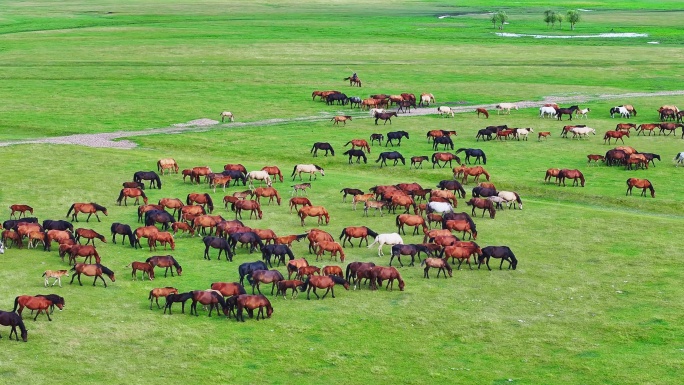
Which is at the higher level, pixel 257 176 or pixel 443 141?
pixel 443 141

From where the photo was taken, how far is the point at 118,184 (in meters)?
44.5

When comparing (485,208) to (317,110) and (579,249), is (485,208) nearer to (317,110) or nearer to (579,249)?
(579,249)

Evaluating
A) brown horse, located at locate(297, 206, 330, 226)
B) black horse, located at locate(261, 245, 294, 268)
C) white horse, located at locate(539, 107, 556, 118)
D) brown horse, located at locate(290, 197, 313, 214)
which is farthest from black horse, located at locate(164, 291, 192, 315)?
white horse, located at locate(539, 107, 556, 118)

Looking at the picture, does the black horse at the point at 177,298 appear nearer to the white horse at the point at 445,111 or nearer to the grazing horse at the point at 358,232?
the grazing horse at the point at 358,232

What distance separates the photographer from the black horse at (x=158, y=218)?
35.7 m

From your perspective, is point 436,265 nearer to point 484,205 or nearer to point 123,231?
point 484,205

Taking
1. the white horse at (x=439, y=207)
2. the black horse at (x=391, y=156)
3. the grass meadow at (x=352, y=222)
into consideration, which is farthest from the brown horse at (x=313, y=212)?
the black horse at (x=391, y=156)

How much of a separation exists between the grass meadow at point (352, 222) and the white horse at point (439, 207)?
162 centimetres

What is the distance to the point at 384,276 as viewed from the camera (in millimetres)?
28672

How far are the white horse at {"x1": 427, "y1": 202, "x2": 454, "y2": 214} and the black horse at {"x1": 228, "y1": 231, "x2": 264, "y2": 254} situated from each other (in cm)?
791

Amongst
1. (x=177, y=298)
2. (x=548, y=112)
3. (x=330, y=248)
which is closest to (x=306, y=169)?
(x=330, y=248)

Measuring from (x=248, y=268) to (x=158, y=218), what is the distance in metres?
7.55

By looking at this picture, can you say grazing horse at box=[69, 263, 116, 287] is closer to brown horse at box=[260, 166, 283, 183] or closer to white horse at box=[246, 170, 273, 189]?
white horse at box=[246, 170, 273, 189]

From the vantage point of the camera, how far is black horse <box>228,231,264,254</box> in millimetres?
32688
